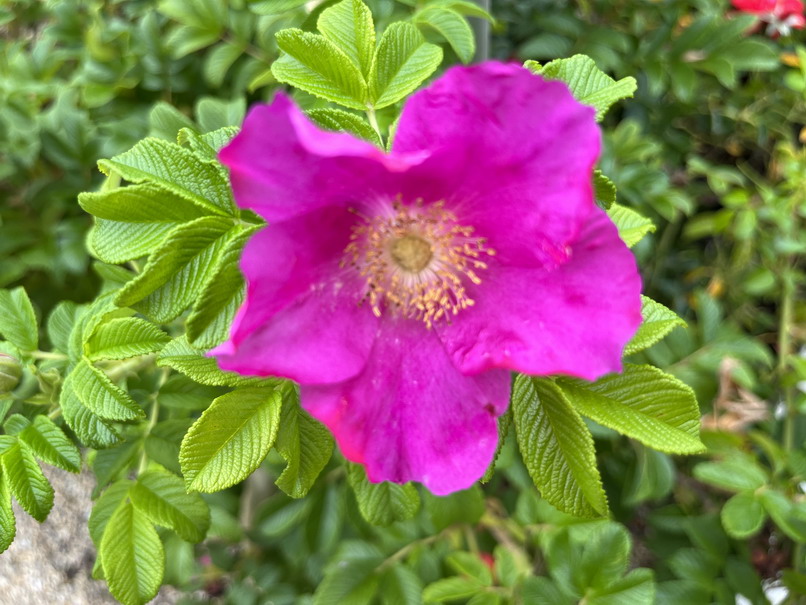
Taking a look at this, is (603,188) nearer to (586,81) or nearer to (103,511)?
(586,81)

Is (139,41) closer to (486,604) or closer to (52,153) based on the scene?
(52,153)

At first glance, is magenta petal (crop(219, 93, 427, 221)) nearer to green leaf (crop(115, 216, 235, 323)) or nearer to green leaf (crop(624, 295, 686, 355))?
green leaf (crop(115, 216, 235, 323))

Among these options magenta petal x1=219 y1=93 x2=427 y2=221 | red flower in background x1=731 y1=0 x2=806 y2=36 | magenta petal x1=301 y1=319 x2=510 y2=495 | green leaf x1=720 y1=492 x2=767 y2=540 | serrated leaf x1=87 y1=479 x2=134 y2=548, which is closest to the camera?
magenta petal x1=219 y1=93 x2=427 y2=221

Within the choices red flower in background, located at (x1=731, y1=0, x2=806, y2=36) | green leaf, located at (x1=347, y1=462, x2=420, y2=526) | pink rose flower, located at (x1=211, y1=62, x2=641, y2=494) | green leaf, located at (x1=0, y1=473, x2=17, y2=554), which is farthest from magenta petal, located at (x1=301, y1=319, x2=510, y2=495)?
red flower in background, located at (x1=731, y1=0, x2=806, y2=36)

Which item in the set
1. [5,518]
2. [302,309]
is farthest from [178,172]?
[5,518]

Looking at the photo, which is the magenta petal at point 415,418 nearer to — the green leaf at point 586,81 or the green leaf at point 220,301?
the green leaf at point 220,301

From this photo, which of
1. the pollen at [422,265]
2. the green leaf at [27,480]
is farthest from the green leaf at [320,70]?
the green leaf at [27,480]
